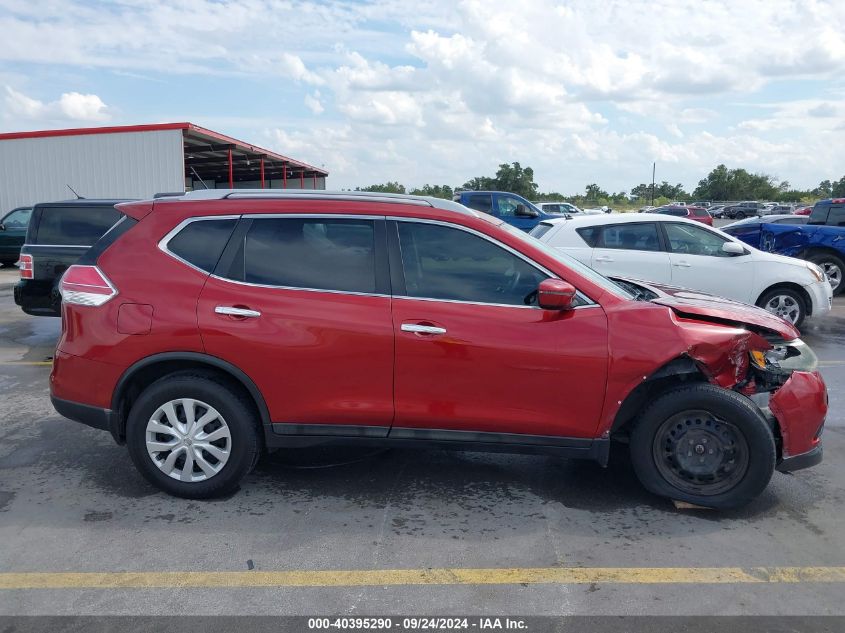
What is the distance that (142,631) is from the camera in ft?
9.80

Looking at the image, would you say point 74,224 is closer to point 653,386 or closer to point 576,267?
point 576,267

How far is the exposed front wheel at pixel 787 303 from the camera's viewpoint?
9.46 m

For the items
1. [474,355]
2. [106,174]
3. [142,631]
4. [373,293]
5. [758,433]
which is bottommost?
[142,631]

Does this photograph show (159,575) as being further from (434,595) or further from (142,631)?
(434,595)

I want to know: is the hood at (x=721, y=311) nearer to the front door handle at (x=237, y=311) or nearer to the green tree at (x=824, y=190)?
the front door handle at (x=237, y=311)

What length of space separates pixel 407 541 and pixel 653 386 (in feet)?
5.56

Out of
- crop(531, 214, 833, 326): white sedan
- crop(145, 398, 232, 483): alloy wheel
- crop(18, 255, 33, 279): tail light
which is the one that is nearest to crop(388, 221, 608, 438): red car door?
crop(145, 398, 232, 483): alloy wheel

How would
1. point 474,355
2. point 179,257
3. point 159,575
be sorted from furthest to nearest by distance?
point 179,257 → point 474,355 → point 159,575

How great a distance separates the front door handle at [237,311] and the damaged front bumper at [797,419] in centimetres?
302

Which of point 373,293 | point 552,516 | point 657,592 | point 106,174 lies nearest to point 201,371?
point 373,293

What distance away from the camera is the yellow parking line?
3.37 m

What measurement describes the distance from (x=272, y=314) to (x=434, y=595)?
1.80m

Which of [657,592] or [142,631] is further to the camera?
[657,592]

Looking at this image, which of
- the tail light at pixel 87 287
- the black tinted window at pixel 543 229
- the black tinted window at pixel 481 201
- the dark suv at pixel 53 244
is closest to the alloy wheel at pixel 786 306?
the black tinted window at pixel 543 229
